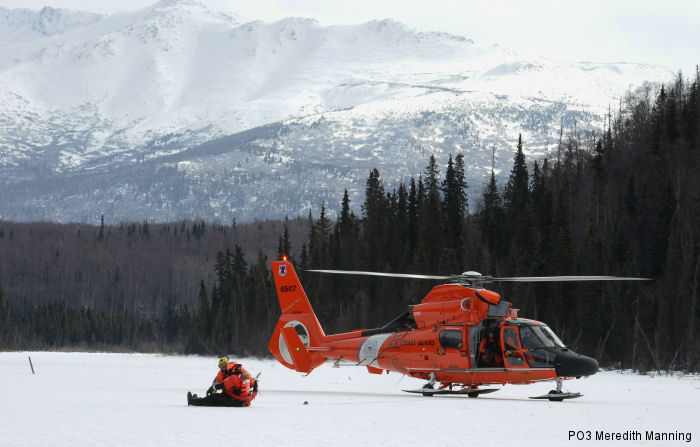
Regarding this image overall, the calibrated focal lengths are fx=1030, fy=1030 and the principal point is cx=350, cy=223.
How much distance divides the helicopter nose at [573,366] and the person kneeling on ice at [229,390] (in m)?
8.85

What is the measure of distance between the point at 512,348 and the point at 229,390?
8594 millimetres

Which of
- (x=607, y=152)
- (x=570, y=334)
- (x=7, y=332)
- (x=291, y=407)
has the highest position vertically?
(x=607, y=152)

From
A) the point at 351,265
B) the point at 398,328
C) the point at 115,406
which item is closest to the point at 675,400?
the point at 398,328

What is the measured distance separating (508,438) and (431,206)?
85.5 metres

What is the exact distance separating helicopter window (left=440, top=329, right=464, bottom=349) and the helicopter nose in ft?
10.2

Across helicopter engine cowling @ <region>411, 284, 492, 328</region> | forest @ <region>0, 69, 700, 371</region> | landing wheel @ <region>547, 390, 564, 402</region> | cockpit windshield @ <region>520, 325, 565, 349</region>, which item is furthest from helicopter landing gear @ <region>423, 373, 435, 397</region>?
forest @ <region>0, 69, 700, 371</region>

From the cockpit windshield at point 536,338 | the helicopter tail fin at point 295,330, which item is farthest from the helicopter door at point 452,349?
the helicopter tail fin at point 295,330

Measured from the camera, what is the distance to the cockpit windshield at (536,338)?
98.8ft

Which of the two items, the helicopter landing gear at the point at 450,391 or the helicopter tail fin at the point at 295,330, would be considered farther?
the helicopter tail fin at the point at 295,330

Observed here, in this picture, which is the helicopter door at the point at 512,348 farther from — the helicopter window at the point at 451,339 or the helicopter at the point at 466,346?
the helicopter window at the point at 451,339

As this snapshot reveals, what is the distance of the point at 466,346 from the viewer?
3103 centimetres

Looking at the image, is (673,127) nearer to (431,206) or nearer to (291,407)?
(431,206)

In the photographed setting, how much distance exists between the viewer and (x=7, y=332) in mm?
178750

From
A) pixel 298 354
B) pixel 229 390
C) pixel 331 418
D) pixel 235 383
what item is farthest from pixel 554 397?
pixel 298 354
